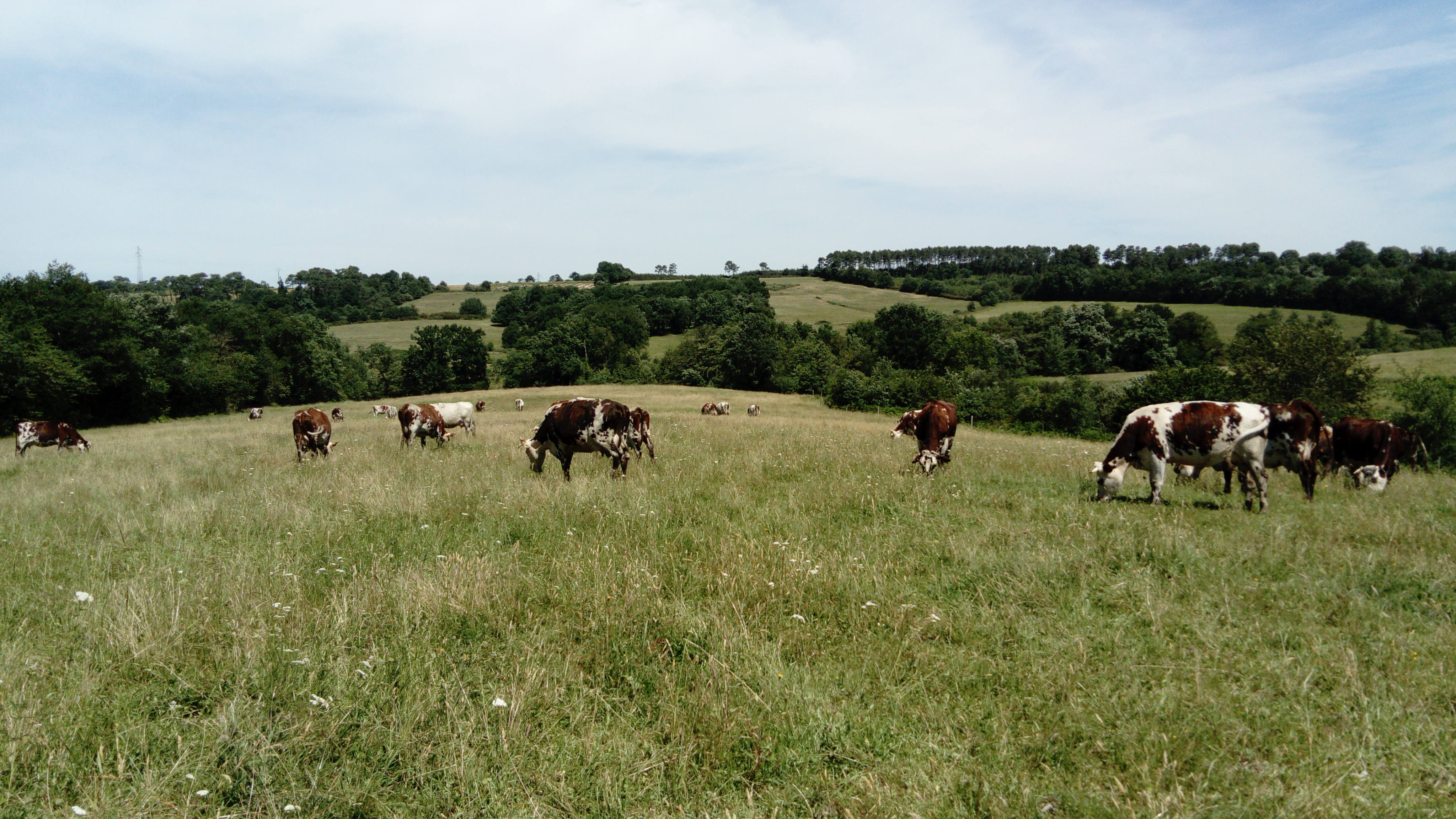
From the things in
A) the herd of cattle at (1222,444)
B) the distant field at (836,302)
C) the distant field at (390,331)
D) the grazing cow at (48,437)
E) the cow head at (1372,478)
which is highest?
the distant field at (836,302)

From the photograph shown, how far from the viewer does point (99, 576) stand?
656cm

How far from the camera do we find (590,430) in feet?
41.9

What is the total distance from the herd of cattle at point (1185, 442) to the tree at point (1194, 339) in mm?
71574

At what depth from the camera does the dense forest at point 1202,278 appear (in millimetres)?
84625

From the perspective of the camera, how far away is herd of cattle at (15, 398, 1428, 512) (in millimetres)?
10625

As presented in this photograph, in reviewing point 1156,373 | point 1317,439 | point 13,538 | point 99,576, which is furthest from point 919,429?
point 1156,373

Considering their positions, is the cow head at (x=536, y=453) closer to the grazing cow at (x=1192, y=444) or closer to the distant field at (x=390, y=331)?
the grazing cow at (x=1192, y=444)

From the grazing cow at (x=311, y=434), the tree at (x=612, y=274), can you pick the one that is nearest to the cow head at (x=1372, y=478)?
the grazing cow at (x=311, y=434)

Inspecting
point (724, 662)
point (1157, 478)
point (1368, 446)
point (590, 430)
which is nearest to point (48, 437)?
point (590, 430)

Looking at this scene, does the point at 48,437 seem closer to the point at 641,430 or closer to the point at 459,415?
the point at 459,415

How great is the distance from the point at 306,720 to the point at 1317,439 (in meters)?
14.0

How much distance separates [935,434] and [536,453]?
857 cm

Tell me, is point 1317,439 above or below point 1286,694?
above

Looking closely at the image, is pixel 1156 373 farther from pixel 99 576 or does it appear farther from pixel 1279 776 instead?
pixel 99 576
